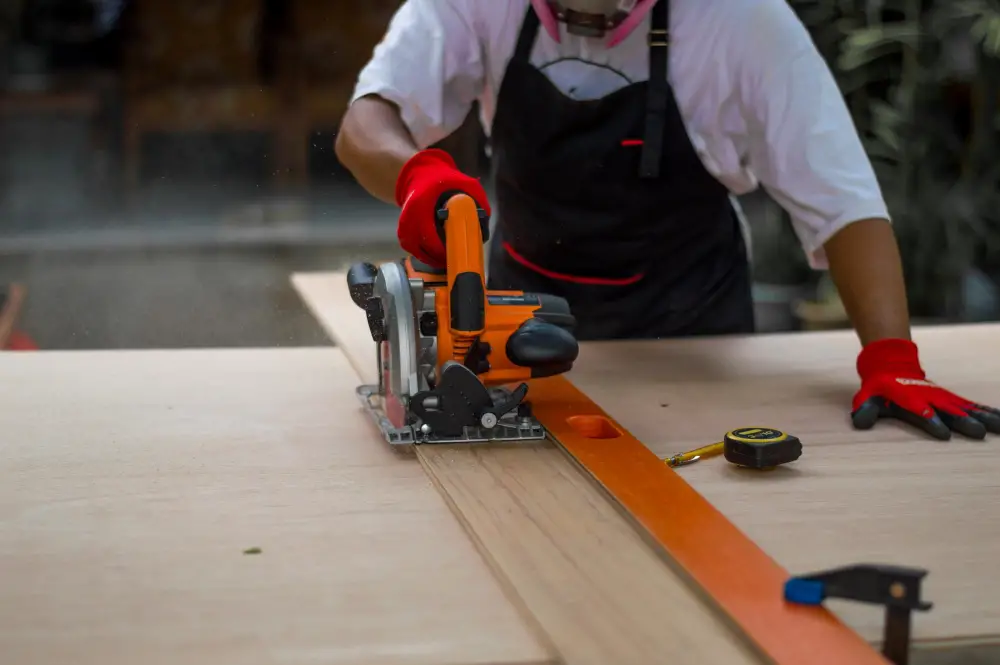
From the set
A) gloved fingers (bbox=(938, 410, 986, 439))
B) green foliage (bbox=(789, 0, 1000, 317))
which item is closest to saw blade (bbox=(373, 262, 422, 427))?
gloved fingers (bbox=(938, 410, 986, 439))

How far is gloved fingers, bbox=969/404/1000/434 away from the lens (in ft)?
4.91

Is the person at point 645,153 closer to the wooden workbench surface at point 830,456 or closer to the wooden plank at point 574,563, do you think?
the wooden workbench surface at point 830,456

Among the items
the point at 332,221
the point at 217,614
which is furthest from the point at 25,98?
the point at 217,614

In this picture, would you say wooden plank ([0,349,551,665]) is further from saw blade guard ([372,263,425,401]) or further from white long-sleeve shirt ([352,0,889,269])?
white long-sleeve shirt ([352,0,889,269])

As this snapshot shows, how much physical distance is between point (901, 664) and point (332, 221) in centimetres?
420

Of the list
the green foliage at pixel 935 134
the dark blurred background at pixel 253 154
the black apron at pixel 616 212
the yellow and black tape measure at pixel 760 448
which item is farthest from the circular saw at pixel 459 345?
the green foliage at pixel 935 134

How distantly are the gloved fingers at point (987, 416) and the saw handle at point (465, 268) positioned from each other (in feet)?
2.14

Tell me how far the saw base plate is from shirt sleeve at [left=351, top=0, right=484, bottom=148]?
0.67 metres

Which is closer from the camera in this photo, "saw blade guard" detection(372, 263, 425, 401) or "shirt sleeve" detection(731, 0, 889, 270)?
"saw blade guard" detection(372, 263, 425, 401)

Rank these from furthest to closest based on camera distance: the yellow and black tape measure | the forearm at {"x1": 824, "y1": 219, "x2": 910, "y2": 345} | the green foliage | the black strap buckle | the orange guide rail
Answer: the green foliage, the black strap buckle, the forearm at {"x1": 824, "y1": 219, "x2": 910, "y2": 345}, the yellow and black tape measure, the orange guide rail

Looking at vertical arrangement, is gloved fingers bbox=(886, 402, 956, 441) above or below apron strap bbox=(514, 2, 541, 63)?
below

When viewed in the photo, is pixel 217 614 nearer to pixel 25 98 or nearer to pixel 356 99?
pixel 356 99

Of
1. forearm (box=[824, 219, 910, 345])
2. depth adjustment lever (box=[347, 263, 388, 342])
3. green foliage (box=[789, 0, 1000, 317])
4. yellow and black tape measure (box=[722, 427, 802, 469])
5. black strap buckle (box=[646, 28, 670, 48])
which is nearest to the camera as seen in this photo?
yellow and black tape measure (box=[722, 427, 802, 469])

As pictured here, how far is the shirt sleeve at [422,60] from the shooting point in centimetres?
195
